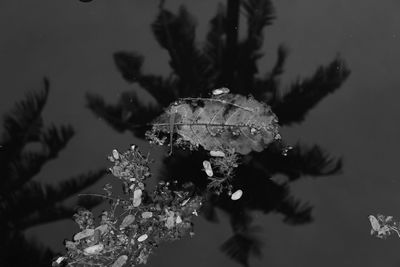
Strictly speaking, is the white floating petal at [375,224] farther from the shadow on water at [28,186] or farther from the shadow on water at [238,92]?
the shadow on water at [28,186]

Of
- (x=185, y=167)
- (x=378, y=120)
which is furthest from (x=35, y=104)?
(x=378, y=120)

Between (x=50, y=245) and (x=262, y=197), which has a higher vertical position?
(x=262, y=197)

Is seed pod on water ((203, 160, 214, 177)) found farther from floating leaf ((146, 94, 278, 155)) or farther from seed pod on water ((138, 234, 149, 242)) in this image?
seed pod on water ((138, 234, 149, 242))

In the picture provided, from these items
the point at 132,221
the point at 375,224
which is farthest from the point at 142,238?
the point at 375,224

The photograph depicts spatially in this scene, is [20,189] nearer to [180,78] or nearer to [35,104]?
[35,104]

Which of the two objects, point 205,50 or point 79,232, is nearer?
point 79,232

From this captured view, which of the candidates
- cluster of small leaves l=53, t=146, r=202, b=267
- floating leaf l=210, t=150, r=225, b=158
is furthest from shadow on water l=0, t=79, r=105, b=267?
floating leaf l=210, t=150, r=225, b=158
